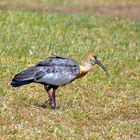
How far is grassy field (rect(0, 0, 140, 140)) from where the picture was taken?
29.9 feet

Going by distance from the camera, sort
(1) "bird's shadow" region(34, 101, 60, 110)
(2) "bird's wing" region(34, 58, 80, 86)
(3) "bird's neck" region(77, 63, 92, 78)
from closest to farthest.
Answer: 1. (2) "bird's wing" region(34, 58, 80, 86)
2. (1) "bird's shadow" region(34, 101, 60, 110)
3. (3) "bird's neck" region(77, 63, 92, 78)

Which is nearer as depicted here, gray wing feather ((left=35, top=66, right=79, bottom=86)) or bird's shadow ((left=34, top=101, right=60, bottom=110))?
gray wing feather ((left=35, top=66, right=79, bottom=86))

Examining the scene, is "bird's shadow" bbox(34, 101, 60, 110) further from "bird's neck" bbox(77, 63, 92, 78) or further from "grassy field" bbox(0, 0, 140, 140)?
"bird's neck" bbox(77, 63, 92, 78)

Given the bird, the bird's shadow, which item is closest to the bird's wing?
the bird

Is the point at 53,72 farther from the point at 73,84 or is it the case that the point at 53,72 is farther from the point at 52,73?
the point at 73,84

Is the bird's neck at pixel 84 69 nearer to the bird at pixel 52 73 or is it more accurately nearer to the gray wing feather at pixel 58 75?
the bird at pixel 52 73

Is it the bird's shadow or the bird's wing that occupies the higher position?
the bird's wing

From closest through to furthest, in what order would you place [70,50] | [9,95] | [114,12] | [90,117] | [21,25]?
[90,117] → [9,95] → [70,50] → [21,25] → [114,12]

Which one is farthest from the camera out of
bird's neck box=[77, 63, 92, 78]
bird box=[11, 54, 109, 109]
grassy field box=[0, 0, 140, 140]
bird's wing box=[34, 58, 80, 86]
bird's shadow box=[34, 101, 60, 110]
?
bird's neck box=[77, 63, 92, 78]

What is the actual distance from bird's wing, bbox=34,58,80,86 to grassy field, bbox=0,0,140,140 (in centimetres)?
41

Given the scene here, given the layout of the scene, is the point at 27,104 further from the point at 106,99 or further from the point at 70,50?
the point at 70,50

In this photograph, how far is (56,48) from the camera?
14758 millimetres

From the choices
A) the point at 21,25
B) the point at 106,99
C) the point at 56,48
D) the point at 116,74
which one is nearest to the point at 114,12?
the point at 21,25

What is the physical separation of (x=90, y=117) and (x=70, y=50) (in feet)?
15.8
